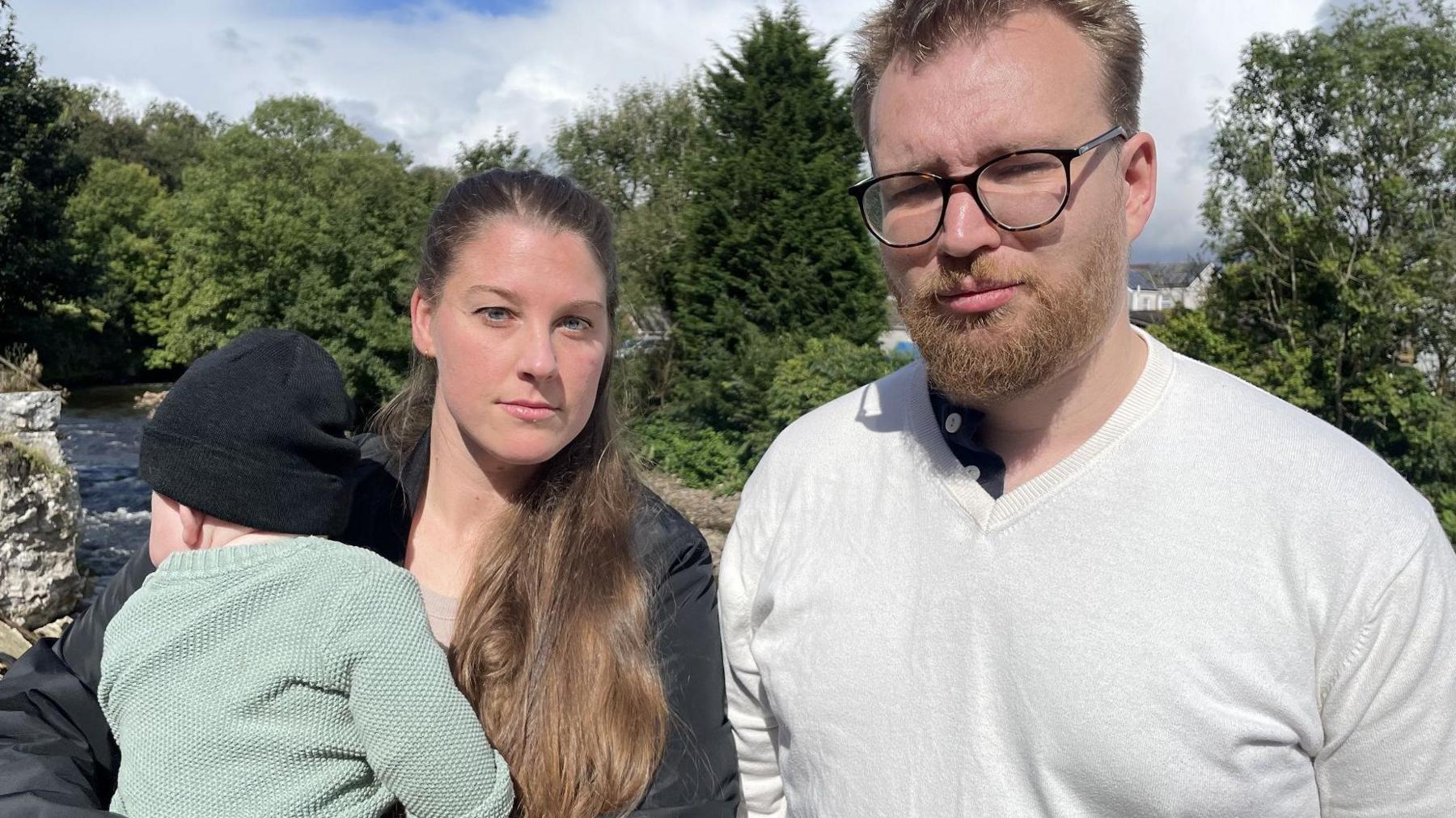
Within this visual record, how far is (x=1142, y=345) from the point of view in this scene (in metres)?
1.59

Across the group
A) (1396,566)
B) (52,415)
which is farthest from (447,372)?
(52,415)

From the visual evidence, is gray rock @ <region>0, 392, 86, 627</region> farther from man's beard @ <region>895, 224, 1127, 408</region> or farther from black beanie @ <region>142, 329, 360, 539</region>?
man's beard @ <region>895, 224, 1127, 408</region>

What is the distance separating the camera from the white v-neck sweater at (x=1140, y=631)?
1295 mm

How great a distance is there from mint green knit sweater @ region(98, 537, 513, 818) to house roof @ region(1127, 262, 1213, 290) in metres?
12.4

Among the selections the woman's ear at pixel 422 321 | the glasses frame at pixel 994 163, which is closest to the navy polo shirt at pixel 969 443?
the glasses frame at pixel 994 163

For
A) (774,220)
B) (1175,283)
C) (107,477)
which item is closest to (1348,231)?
(1175,283)

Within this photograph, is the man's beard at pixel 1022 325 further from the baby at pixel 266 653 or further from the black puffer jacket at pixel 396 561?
the baby at pixel 266 653

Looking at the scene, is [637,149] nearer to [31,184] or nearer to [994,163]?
[31,184]

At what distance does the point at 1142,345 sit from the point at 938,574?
1.64 ft

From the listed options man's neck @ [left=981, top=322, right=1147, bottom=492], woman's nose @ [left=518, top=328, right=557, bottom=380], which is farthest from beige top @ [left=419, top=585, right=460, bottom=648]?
man's neck @ [left=981, top=322, right=1147, bottom=492]

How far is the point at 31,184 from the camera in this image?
20344 millimetres

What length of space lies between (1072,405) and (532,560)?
3.69 ft

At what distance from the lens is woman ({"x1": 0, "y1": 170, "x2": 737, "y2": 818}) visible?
181cm

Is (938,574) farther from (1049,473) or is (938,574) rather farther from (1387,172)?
(1387,172)
